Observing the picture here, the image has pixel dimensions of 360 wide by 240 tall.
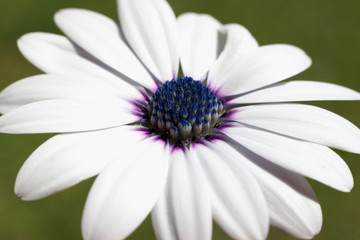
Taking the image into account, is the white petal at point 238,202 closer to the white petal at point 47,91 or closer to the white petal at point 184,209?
the white petal at point 184,209

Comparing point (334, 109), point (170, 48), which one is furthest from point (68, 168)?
point (334, 109)

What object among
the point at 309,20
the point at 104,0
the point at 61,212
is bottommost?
the point at 61,212

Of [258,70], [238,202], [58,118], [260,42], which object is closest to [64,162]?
[58,118]

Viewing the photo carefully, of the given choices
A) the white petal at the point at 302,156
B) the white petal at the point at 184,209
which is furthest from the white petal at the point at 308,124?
the white petal at the point at 184,209

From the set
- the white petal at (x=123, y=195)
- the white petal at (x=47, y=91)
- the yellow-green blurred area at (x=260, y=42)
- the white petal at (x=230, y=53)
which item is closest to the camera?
the white petal at (x=123, y=195)

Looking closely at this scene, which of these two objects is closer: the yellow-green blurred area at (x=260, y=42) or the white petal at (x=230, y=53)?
the white petal at (x=230, y=53)

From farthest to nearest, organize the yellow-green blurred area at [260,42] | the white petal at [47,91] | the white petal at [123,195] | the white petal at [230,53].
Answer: the yellow-green blurred area at [260,42] → the white petal at [230,53] → the white petal at [47,91] → the white petal at [123,195]

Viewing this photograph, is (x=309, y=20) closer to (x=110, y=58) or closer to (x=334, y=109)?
(x=334, y=109)
